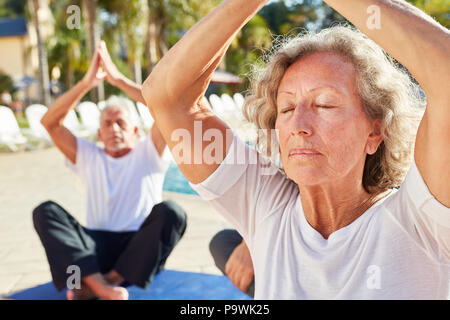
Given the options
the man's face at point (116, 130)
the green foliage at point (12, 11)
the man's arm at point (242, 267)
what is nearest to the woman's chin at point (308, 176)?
the man's arm at point (242, 267)

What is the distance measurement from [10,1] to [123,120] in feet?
214

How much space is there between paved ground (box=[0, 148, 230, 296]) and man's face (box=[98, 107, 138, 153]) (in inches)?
23.0

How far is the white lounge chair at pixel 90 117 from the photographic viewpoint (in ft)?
Answer: 43.7

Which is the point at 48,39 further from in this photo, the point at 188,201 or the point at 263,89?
the point at 263,89

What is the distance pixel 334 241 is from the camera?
1.40m

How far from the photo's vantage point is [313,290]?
4.50 feet

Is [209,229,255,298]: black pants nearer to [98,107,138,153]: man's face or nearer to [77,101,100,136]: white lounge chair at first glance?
[98,107,138,153]: man's face

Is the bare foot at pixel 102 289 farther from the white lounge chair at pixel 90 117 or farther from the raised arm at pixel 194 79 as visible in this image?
the white lounge chair at pixel 90 117

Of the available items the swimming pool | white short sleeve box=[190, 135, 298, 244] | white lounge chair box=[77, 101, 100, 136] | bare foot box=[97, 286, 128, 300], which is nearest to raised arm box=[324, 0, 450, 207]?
white short sleeve box=[190, 135, 298, 244]

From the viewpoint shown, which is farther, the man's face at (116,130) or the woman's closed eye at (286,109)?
the man's face at (116,130)

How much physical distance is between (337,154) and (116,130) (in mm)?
2636

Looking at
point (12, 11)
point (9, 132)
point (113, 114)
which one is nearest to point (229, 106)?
point (9, 132)

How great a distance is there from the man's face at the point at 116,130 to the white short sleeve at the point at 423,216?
9.11 feet

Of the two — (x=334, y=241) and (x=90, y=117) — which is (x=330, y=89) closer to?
(x=334, y=241)
